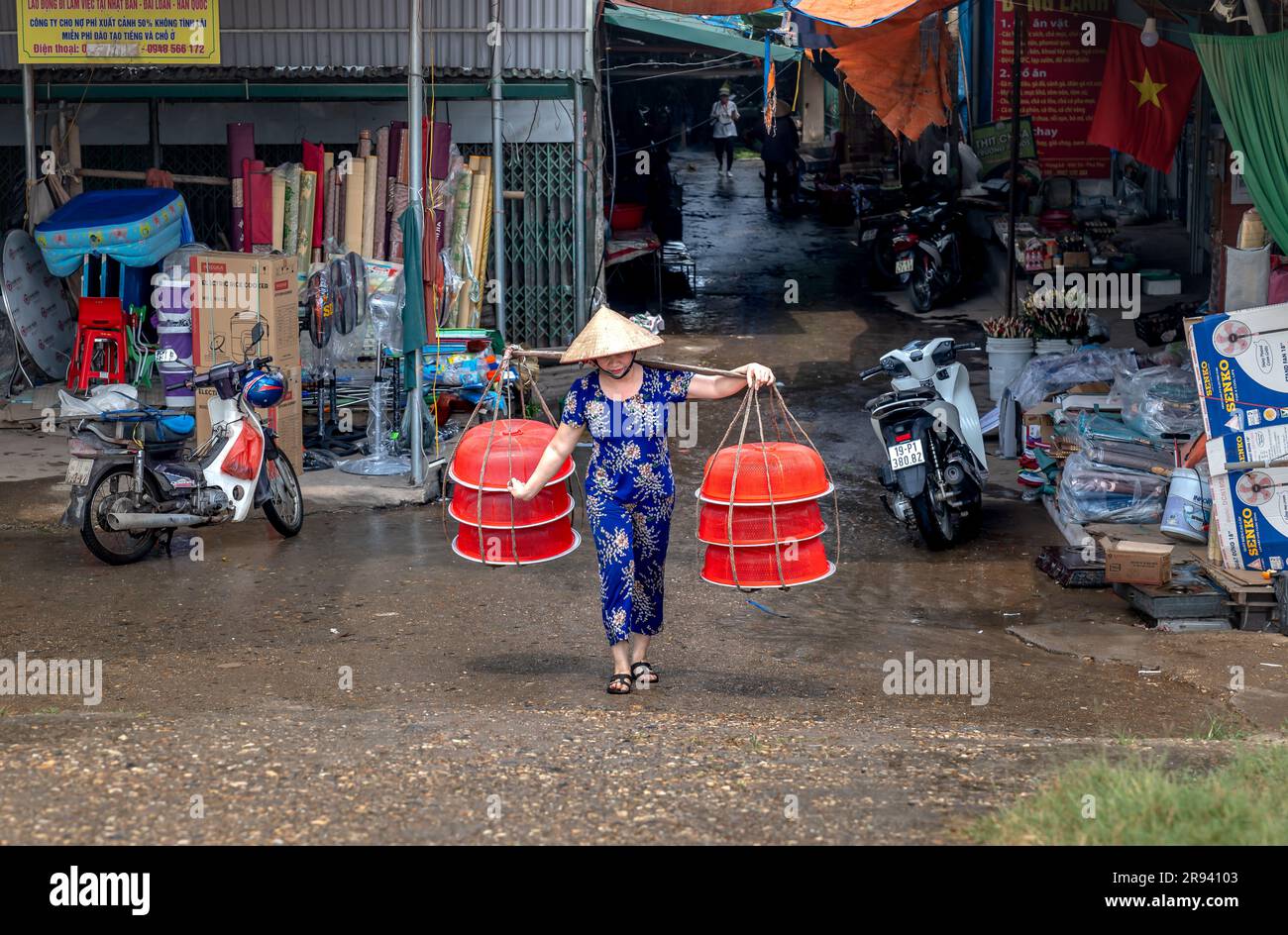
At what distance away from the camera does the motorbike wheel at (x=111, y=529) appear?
8.70 metres

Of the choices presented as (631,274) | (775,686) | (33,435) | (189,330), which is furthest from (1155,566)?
(631,274)

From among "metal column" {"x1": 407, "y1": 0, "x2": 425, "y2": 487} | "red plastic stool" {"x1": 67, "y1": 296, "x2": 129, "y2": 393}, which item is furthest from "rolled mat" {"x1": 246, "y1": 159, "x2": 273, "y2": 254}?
"metal column" {"x1": 407, "y1": 0, "x2": 425, "y2": 487}

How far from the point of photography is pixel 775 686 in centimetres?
704

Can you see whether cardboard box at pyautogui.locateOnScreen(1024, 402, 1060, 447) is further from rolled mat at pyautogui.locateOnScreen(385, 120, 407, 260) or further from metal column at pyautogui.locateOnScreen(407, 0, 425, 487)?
rolled mat at pyautogui.locateOnScreen(385, 120, 407, 260)

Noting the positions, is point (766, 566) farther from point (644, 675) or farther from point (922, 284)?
point (922, 284)

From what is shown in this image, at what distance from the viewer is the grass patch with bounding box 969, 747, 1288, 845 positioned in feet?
13.8

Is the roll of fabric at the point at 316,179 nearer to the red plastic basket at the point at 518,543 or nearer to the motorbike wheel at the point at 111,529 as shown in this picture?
the motorbike wheel at the point at 111,529

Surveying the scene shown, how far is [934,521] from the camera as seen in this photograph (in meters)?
9.46

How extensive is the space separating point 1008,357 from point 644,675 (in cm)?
664

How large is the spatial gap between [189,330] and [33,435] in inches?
87.6

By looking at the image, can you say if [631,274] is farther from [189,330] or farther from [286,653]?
[286,653]

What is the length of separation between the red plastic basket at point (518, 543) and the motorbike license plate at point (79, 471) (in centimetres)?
319

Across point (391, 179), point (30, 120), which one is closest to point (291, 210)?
point (391, 179)

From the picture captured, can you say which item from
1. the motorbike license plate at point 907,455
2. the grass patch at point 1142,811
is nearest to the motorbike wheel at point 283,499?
the motorbike license plate at point 907,455
